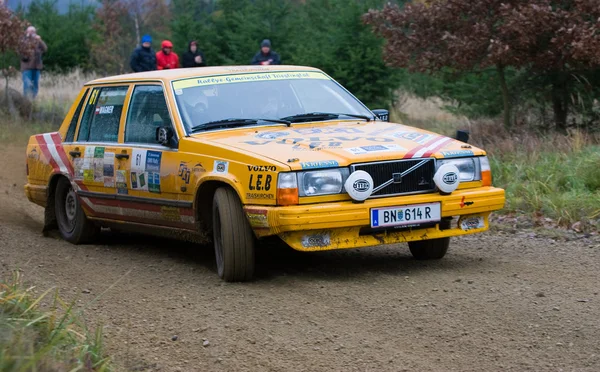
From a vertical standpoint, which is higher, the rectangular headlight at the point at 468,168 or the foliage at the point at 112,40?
the foliage at the point at 112,40

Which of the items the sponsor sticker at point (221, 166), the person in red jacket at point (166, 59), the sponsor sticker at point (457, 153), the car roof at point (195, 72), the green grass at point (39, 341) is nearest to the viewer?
the green grass at point (39, 341)

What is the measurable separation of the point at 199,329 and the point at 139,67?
523 inches

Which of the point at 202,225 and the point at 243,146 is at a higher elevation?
the point at 243,146

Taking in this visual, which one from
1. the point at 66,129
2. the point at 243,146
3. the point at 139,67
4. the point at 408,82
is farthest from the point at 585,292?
the point at 408,82

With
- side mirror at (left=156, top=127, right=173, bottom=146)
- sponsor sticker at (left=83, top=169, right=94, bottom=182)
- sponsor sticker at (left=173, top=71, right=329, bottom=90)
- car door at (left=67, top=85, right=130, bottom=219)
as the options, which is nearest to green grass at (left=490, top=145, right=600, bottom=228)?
sponsor sticker at (left=173, top=71, right=329, bottom=90)

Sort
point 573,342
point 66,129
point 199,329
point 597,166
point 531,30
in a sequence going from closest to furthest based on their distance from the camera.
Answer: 1. point 573,342
2. point 199,329
3. point 66,129
4. point 597,166
5. point 531,30

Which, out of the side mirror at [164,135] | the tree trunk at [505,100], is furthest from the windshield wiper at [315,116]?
the tree trunk at [505,100]

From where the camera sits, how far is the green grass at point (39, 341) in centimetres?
379

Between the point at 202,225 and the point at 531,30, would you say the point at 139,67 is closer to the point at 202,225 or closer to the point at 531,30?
the point at 531,30

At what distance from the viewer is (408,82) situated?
24.8 meters

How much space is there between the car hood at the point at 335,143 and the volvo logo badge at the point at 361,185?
14cm

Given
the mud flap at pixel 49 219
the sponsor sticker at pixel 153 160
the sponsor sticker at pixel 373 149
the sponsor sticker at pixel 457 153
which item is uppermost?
the sponsor sticker at pixel 373 149

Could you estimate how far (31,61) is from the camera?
2133 centimetres

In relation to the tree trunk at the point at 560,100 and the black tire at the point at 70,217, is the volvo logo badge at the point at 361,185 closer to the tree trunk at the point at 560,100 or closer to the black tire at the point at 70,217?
the black tire at the point at 70,217
